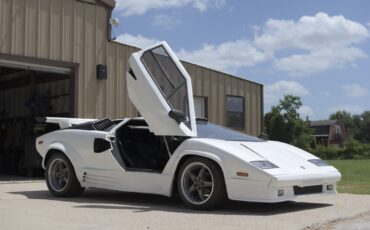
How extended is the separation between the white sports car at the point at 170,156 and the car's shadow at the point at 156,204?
0.69 ft

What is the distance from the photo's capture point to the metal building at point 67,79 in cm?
1381

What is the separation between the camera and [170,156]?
335 inches

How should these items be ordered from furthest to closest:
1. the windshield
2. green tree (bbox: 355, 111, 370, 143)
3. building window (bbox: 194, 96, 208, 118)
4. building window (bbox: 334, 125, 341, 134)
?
green tree (bbox: 355, 111, 370, 143), building window (bbox: 334, 125, 341, 134), building window (bbox: 194, 96, 208, 118), the windshield

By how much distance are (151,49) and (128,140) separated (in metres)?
1.58

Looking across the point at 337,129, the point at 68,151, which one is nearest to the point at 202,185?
the point at 68,151

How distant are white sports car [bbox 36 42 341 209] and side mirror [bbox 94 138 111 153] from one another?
0.02 meters

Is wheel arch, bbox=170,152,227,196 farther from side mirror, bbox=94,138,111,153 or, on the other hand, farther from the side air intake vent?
the side air intake vent

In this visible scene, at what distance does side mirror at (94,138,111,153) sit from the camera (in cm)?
912

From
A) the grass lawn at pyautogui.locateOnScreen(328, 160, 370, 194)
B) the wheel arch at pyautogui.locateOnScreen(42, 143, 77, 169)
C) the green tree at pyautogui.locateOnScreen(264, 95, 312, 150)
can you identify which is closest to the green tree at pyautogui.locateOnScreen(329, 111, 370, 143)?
the green tree at pyautogui.locateOnScreen(264, 95, 312, 150)

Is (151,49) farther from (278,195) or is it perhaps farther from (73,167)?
(278,195)

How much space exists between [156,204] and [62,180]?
6.76 feet

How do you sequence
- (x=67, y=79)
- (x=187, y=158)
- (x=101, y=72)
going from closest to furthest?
(x=187, y=158) → (x=101, y=72) → (x=67, y=79)

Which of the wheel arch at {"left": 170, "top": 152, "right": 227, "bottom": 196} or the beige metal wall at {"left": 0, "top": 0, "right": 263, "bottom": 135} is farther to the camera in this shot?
the beige metal wall at {"left": 0, "top": 0, "right": 263, "bottom": 135}

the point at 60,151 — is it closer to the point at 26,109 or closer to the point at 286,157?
the point at 286,157
